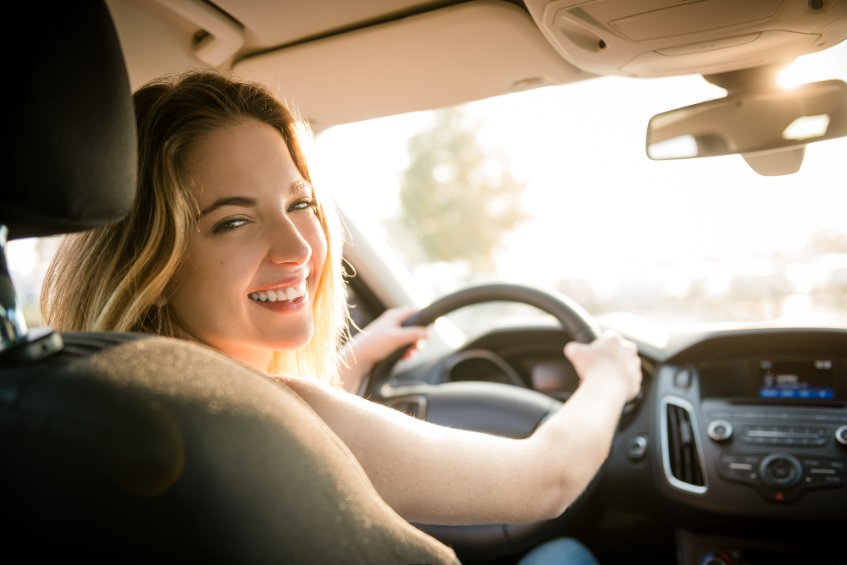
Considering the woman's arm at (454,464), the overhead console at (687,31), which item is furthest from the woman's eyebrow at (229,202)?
the overhead console at (687,31)

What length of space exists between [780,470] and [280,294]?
1.81 m

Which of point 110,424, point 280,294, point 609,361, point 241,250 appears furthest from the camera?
point 609,361

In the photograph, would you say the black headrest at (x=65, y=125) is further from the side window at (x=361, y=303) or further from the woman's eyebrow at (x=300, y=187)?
the side window at (x=361, y=303)

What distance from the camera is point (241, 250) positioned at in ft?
5.13

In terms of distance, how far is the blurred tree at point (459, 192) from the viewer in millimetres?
22658

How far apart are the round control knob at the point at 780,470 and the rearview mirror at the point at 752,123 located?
3.50 ft

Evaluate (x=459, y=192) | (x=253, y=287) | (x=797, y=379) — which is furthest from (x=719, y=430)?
(x=459, y=192)

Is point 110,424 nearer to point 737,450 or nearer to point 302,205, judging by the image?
point 302,205

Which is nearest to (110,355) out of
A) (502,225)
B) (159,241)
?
(159,241)

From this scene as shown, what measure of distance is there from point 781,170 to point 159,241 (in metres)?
2.19

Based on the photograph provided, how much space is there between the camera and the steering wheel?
223 cm

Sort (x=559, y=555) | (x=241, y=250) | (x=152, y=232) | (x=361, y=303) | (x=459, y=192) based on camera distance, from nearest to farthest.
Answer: (x=152, y=232), (x=241, y=250), (x=559, y=555), (x=361, y=303), (x=459, y=192)

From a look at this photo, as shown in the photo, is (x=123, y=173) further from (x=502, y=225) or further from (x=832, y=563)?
(x=502, y=225)

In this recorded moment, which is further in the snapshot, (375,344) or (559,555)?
(375,344)
